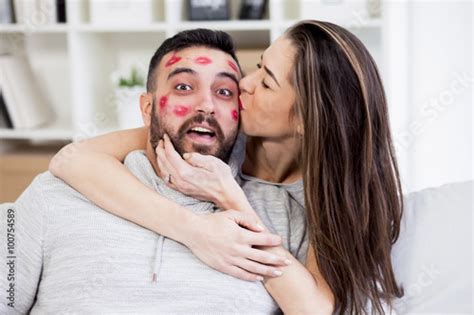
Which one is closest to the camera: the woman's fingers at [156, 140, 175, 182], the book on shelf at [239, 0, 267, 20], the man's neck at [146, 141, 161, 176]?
the woman's fingers at [156, 140, 175, 182]

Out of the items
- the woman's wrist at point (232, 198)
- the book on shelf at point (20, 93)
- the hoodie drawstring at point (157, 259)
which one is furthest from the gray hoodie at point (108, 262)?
the book on shelf at point (20, 93)

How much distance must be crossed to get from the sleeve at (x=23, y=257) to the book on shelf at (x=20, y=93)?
1626 millimetres

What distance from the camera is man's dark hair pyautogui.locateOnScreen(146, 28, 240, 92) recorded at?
60.0 inches

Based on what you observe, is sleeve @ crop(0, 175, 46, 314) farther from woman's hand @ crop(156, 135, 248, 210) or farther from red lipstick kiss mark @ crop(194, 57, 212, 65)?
red lipstick kiss mark @ crop(194, 57, 212, 65)

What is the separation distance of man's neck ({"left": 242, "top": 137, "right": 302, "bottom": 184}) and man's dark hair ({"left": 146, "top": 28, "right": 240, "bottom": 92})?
0.20 metres

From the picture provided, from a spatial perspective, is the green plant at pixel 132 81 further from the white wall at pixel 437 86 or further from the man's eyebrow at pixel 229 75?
the man's eyebrow at pixel 229 75

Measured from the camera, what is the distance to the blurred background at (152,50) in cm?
268

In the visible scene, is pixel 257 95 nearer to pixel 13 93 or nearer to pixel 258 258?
pixel 258 258

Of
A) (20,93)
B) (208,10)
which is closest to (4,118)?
(20,93)

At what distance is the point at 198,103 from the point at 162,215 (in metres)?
0.25

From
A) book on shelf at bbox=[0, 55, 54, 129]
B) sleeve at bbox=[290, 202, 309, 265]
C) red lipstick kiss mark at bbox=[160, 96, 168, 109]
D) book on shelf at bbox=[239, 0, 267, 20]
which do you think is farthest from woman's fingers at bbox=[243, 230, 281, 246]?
book on shelf at bbox=[0, 55, 54, 129]

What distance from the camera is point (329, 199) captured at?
1354 millimetres

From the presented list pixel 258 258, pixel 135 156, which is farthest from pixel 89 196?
pixel 258 258

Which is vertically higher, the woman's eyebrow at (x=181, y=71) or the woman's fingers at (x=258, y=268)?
the woman's eyebrow at (x=181, y=71)
